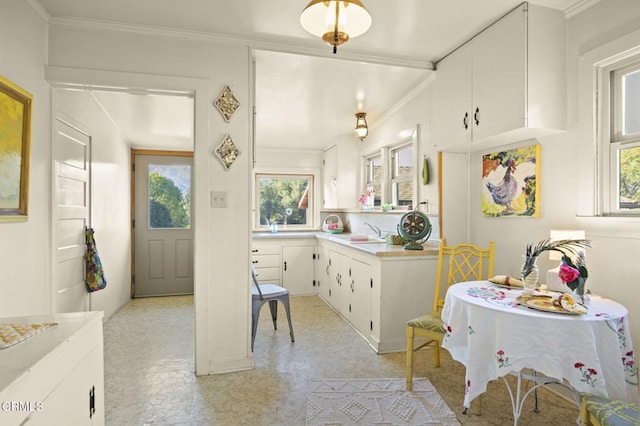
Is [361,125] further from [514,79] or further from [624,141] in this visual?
[624,141]

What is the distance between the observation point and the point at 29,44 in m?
2.12

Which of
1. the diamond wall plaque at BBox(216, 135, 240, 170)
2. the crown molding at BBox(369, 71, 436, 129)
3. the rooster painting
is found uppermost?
the crown molding at BBox(369, 71, 436, 129)

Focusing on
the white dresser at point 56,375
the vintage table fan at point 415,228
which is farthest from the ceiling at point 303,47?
the white dresser at point 56,375

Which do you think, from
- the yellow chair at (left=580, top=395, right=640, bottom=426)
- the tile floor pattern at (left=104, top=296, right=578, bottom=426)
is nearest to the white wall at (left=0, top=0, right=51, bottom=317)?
the tile floor pattern at (left=104, top=296, right=578, bottom=426)

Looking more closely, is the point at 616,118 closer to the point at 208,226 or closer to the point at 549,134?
the point at 549,134

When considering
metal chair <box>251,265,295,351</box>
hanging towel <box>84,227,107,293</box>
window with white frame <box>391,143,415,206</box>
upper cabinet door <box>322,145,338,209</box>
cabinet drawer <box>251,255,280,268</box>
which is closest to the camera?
metal chair <box>251,265,295,351</box>

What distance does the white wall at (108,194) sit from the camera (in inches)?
133

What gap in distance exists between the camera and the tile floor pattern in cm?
205

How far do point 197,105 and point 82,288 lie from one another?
2178mm

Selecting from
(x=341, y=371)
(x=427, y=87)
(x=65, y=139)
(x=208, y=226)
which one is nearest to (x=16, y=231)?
(x=208, y=226)

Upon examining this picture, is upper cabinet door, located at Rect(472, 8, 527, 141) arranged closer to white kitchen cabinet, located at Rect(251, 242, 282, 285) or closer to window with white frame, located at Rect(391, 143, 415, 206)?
window with white frame, located at Rect(391, 143, 415, 206)

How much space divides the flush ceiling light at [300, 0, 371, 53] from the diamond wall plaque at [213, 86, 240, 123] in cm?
110

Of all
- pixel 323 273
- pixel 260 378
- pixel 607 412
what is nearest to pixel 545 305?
pixel 607 412

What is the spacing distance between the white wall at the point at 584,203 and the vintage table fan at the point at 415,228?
2.21 ft
